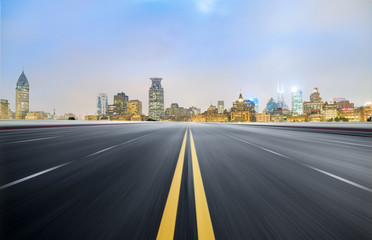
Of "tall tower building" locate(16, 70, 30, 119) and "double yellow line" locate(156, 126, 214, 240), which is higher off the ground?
"tall tower building" locate(16, 70, 30, 119)

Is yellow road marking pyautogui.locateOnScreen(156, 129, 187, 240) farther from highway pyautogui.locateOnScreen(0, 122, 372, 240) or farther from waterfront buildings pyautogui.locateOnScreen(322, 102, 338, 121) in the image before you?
waterfront buildings pyautogui.locateOnScreen(322, 102, 338, 121)

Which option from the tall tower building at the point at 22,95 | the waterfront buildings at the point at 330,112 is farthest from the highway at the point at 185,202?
the waterfront buildings at the point at 330,112

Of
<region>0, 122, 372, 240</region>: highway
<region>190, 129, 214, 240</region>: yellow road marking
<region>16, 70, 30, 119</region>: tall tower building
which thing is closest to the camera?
<region>190, 129, 214, 240</region>: yellow road marking

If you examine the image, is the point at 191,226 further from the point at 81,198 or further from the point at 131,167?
the point at 131,167

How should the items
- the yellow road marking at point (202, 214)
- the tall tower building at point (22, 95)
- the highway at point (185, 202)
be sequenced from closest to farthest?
the yellow road marking at point (202, 214), the highway at point (185, 202), the tall tower building at point (22, 95)

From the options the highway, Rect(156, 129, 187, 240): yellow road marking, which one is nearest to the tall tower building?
the highway

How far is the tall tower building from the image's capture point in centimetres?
14825

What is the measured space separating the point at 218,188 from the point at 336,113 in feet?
769

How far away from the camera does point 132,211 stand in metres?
2.61

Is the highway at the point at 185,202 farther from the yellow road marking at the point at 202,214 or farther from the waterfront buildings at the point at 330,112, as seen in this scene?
the waterfront buildings at the point at 330,112

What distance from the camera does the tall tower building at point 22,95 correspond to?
486 ft

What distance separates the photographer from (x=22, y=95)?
160 meters

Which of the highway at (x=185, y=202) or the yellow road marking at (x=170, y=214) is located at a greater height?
the yellow road marking at (x=170, y=214)

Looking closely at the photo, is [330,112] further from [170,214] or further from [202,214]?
[170,214]
